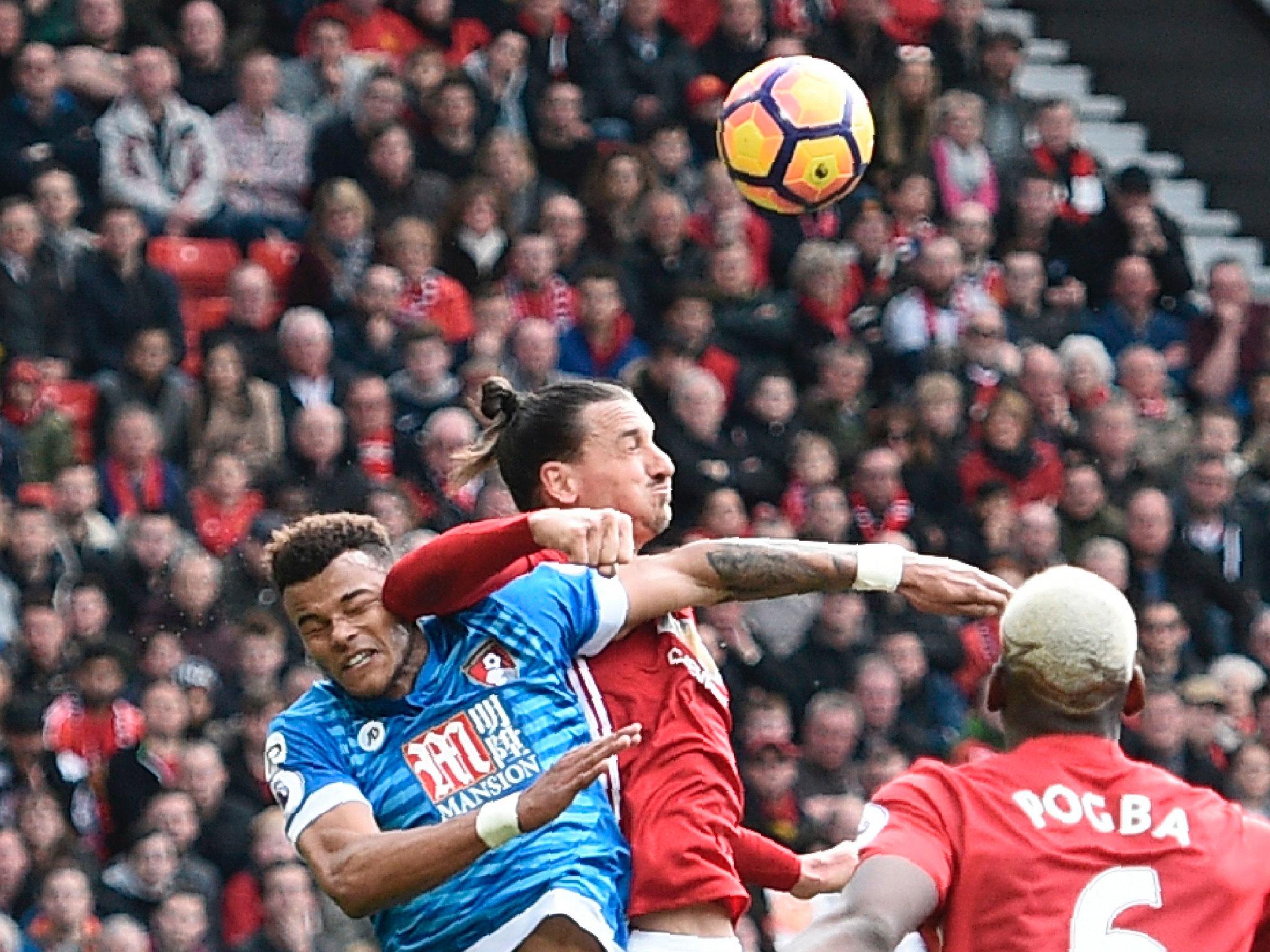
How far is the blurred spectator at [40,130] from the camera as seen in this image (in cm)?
1336

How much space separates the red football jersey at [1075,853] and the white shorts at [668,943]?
1144mm

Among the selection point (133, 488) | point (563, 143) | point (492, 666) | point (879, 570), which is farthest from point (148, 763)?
point (879, 570)

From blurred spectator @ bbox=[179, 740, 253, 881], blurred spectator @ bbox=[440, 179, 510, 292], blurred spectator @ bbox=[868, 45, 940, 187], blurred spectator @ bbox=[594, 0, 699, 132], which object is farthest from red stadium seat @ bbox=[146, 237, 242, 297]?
blurred spectator @ bbox=[868, 45, 940, 187]

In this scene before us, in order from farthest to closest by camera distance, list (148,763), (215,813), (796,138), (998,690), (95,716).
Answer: (95,716) → (148,763) → (215,813) → (796,138) → (998,690)

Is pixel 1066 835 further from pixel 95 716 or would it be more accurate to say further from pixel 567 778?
pixel 95 716

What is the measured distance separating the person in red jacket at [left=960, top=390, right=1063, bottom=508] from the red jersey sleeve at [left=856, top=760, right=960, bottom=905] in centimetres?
940

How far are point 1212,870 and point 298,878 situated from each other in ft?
21.5

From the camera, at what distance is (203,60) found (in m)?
14.1

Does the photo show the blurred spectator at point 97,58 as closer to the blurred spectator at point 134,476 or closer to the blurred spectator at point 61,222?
the blurred spectator at point 61,222

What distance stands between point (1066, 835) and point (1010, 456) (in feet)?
31.4

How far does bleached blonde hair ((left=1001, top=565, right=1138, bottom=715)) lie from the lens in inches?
194

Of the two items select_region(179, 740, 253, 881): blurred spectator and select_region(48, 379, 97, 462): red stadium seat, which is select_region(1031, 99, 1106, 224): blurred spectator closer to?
select_region(48, 379, 97, 462): red stadium seat

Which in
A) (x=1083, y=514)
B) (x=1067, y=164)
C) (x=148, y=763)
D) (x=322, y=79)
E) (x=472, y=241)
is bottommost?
(x=148, y=763)

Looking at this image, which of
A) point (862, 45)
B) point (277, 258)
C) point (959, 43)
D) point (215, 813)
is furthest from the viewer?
point (959, 43)
